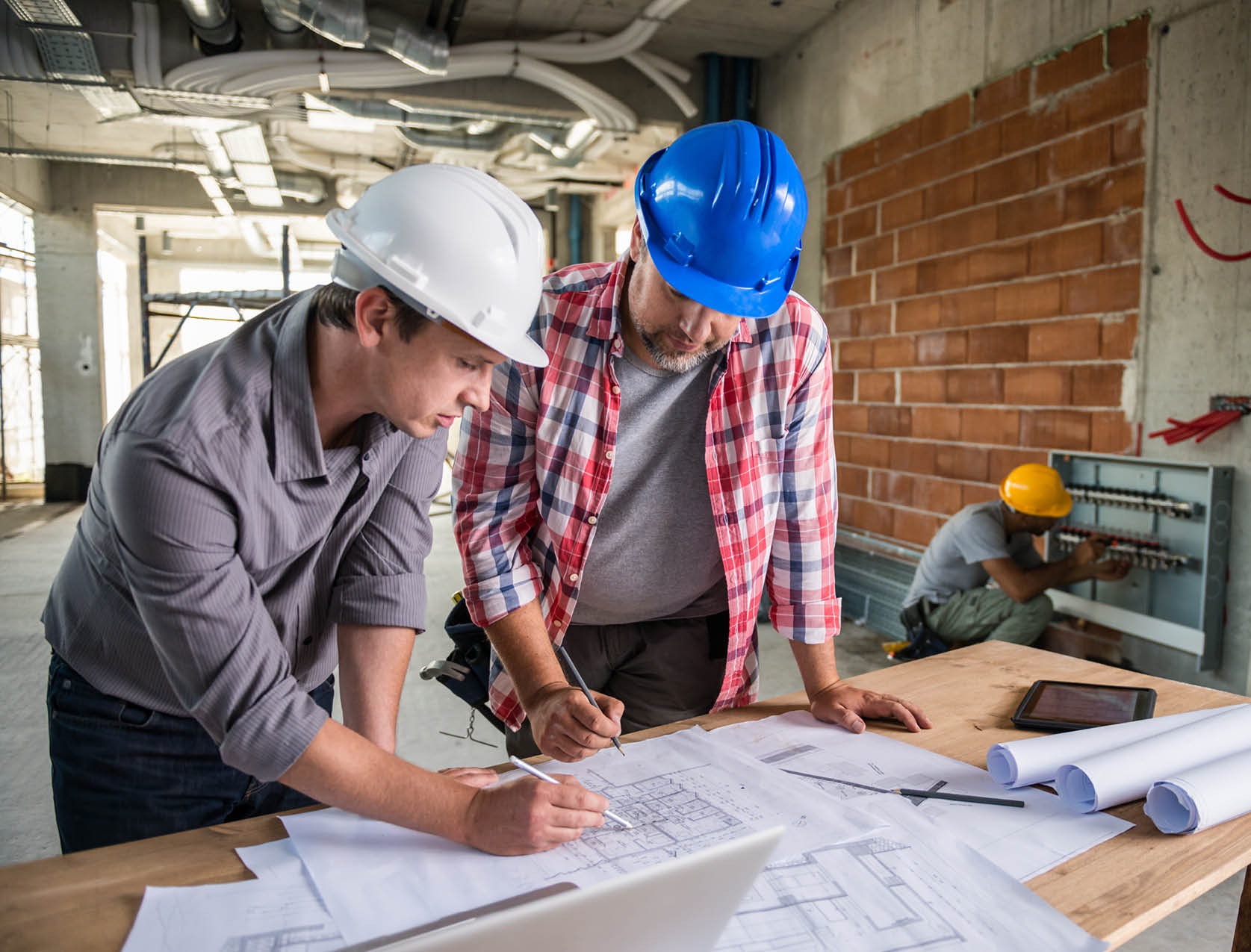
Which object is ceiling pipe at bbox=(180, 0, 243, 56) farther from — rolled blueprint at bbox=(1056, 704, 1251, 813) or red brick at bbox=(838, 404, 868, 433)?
rolled blueprint at bbox=(1056, 704, 1251, 813)

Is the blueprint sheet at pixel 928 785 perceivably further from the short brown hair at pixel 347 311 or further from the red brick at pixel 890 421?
the red brick at pixel 890 421

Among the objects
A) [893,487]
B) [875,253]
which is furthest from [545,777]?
[875,253]

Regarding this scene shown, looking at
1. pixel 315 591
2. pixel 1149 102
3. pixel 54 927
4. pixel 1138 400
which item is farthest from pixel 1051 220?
pixel 54 927

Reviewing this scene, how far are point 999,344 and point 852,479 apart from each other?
52.1 inches

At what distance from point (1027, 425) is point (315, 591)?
10.5 ft

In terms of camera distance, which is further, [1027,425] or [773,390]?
[1027,425]

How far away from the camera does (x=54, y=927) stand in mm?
857

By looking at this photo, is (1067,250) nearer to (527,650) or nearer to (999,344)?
(999,344)

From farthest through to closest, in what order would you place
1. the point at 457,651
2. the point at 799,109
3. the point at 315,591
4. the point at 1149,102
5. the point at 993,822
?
the point at 799,109 < the point at 1149,102 < the point at 457,651 < the point at 315,591 < the point at 993,822

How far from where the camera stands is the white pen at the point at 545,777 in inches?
41.8

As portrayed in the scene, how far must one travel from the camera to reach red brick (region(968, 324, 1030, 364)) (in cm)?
366

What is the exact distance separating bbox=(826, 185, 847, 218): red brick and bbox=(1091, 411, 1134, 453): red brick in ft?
6.56

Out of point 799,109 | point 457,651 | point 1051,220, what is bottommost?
point 457,651

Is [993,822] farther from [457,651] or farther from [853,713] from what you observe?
[457,651]
